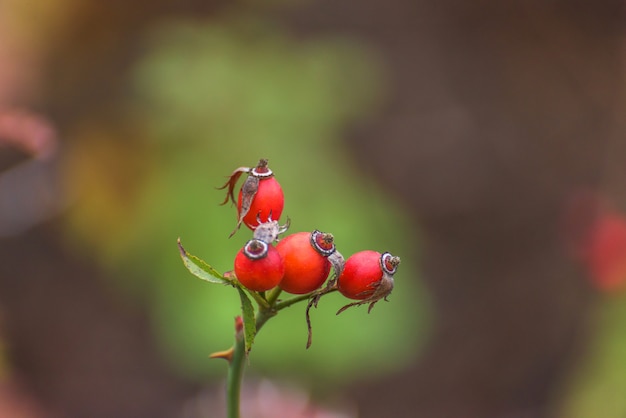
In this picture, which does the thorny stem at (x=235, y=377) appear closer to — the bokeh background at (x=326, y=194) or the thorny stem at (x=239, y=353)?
the thorny stem at (x=239, y=353)

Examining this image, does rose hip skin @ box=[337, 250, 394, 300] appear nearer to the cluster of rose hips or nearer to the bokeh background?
the cluster of rose hips

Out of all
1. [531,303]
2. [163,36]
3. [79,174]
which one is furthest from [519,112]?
[79,174]

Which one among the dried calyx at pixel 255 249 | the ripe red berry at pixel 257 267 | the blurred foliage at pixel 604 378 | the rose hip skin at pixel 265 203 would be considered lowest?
the blurred foliage at pixel 604 378

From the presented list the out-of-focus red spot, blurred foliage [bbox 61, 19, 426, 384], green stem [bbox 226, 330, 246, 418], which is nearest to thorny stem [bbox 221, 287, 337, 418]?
green stem [bbox 226, 330, 246, 418]

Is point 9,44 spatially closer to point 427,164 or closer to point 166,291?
point 166,291

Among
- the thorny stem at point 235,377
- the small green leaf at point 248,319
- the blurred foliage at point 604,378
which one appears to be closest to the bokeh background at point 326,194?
the blurred foliage at point 604,378

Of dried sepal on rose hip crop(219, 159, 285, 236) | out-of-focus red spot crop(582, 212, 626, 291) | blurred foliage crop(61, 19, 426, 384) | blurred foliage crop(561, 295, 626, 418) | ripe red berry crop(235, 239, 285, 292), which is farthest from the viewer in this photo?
blurred foliage crop(61, 19, 426, 384)
